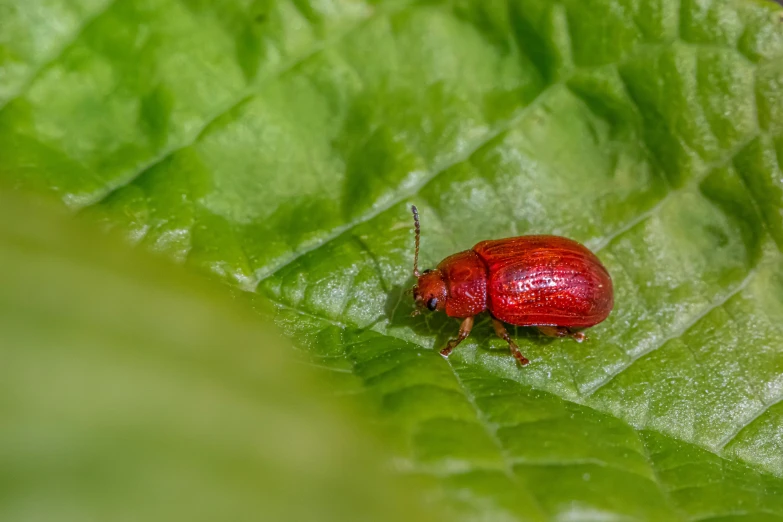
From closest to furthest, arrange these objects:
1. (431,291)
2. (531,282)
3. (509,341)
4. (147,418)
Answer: (147,418) → (509,341) → (431,291) → (531,282)

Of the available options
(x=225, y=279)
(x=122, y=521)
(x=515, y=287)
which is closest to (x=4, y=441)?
(x=122, y=521)

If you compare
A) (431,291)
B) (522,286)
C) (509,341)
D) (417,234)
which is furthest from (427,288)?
(522,286)

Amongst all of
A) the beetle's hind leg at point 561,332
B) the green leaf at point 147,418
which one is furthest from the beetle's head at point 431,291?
the green leaf at point 147,418

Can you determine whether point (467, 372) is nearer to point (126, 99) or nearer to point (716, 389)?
point (716, 389)

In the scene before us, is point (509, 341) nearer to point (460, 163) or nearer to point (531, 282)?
point (531, 282)

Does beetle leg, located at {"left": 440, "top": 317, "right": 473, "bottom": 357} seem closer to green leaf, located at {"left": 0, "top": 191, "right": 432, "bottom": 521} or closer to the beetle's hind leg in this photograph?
the beetle's hind leg

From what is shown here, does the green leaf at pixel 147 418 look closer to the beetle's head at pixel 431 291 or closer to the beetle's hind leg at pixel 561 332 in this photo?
the beetle's head at pixel 431 291
